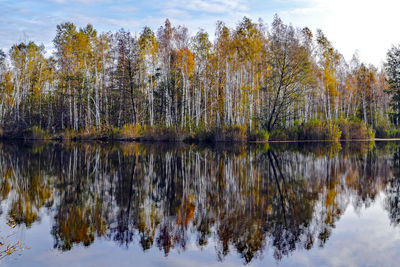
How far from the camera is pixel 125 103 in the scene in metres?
33.0

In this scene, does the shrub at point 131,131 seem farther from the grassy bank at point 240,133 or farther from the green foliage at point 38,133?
the green foliage at point 38,133

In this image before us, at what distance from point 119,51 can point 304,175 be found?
24.5 m

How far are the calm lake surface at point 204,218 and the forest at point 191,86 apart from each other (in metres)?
15.6

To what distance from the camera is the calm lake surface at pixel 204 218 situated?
13.6 feet

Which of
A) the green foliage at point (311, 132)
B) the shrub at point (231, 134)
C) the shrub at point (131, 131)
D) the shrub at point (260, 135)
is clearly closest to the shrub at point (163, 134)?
the shrub at point (131, 131)

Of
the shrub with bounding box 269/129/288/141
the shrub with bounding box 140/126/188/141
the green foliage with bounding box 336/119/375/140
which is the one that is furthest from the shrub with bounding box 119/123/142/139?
the green foliage with bounding box 336/119/375/140

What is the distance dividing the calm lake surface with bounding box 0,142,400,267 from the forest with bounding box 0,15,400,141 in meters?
15.6

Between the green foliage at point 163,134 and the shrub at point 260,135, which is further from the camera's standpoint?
the green foliage at point 163,134

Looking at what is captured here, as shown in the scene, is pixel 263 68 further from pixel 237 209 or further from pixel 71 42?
pixel 237 209

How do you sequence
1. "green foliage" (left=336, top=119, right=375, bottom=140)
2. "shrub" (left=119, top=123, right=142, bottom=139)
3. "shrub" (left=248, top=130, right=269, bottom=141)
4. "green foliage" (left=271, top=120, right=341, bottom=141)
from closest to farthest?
"shrub" (left=248, top=130, right=269, bottom=141)
"green foliage" (left=271, top=120, right=341, bottom=141)
"green foliage" (left=336, top=119, right=375, bottom=140)
"shrub" (left=119, top=123, right=142, bottom=139)

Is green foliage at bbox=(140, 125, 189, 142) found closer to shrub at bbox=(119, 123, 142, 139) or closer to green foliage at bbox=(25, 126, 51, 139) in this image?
shrub at bbox=(119, 123, 142, 139)

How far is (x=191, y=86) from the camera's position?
33750 millimetres

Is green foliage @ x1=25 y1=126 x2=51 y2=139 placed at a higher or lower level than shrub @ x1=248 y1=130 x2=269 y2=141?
higher

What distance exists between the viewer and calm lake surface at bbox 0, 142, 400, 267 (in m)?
4.14
